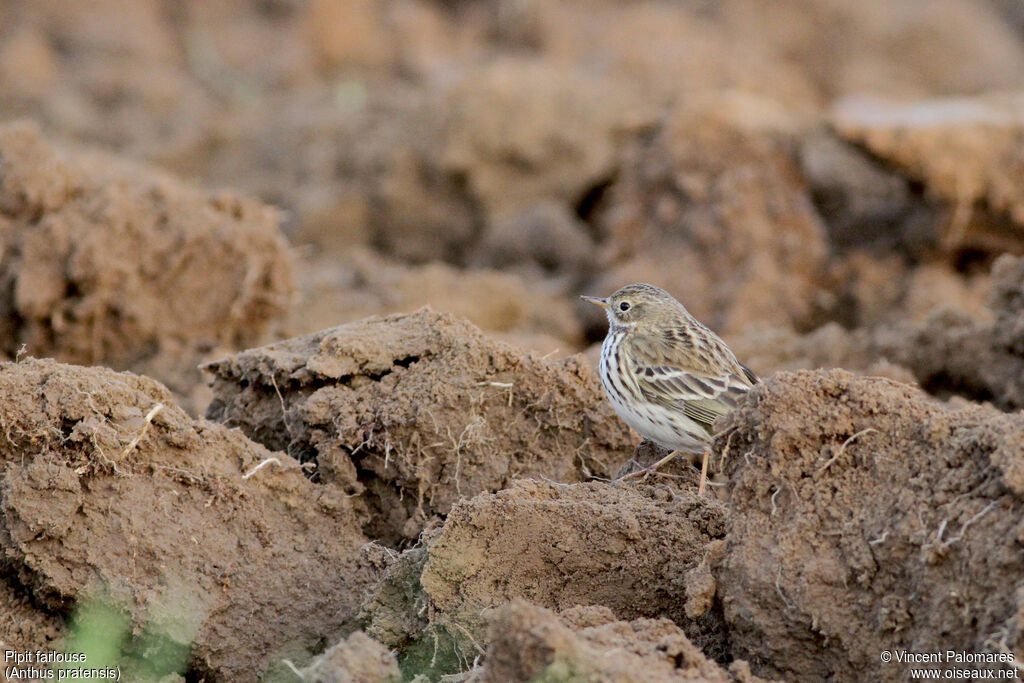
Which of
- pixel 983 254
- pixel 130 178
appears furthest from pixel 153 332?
pixel 983 254

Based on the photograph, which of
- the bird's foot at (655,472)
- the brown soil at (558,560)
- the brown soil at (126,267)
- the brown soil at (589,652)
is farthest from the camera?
the brown soil at (126,267)

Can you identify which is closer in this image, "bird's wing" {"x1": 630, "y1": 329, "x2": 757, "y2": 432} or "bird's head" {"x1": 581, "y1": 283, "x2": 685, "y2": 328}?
"bird's wing" {"x1": 630, "y1": 329, "x2": 757, "y2": 432}

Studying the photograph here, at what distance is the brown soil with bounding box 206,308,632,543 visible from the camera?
192 inches

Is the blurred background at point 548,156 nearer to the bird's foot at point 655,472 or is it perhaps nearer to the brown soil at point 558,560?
the bird's foot at point 655,472

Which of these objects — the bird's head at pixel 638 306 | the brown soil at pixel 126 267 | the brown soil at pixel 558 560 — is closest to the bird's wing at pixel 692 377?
the bird's head at pixel 638 306

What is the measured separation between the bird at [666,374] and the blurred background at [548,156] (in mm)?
365

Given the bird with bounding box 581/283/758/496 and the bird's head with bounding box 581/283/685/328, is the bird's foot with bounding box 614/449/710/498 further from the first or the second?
the bird's head with bounding box 581/283/685/328

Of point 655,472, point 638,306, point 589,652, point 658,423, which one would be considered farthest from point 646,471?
point 589,652

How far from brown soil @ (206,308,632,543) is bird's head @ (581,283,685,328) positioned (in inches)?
39.3

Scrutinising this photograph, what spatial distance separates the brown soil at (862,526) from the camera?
3477 mm

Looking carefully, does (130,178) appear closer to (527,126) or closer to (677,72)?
(527,126)

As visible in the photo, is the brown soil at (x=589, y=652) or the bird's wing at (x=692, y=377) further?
the bird's wing at (x=692, y=377)

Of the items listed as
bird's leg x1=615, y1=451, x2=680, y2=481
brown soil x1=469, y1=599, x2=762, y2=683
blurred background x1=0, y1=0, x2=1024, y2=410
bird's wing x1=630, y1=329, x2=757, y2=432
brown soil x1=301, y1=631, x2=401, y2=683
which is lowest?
blurred background x1=0, y1=0, x2=1024, y2=410

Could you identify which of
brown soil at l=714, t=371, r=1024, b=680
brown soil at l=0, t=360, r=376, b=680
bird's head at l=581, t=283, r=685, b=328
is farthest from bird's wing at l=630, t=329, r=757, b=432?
brown soil at l=0, t=360, r=376, b=680
